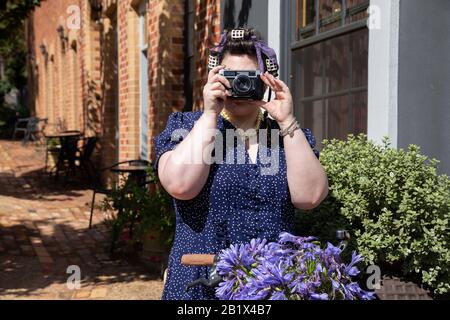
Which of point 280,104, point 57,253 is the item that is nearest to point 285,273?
point 280,104

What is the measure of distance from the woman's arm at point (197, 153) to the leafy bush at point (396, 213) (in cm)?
116

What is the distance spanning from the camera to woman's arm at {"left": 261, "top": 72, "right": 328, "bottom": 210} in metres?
1.75

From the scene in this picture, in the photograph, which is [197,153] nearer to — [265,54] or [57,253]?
[265,54]

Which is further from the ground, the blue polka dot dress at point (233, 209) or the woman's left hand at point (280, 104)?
the woman's left hand at point (280, 104)

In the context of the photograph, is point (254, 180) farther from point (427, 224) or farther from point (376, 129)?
point (376, 129)

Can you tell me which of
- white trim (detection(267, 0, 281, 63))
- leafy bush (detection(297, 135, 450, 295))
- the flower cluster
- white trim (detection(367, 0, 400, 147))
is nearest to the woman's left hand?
the flower cluster

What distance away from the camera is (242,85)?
1.74 metres

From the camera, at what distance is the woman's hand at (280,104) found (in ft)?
5.83

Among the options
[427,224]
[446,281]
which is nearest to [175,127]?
[427,224]

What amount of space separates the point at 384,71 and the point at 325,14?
3.13 feet

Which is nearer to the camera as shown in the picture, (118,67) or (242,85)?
(242,85)

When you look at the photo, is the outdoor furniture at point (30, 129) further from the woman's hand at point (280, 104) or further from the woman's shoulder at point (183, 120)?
the woman's hand at point (280, 104)

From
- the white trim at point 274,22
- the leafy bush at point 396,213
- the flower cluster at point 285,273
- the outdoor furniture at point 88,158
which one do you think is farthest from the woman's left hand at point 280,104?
the outdoor furniture at point 88,158

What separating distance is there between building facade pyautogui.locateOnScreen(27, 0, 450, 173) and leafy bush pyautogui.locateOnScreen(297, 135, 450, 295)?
468 millimetres
